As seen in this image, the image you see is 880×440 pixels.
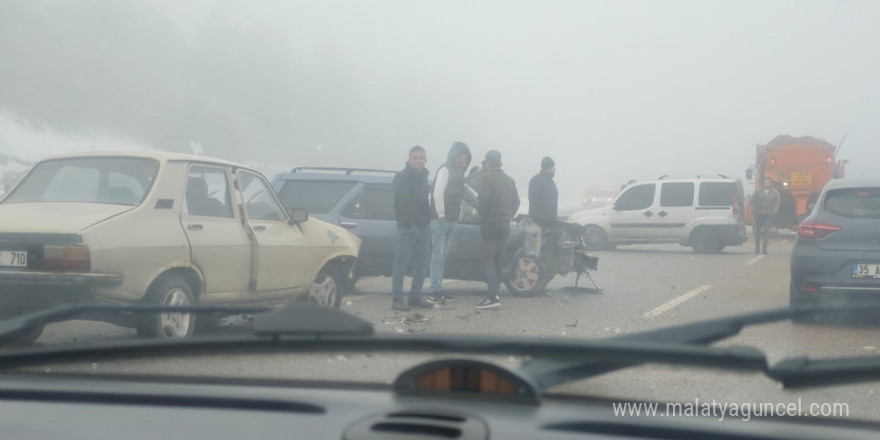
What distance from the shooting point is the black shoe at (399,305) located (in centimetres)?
906

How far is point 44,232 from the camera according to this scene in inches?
228

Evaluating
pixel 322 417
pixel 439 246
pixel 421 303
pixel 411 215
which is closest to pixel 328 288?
pixel 421 303

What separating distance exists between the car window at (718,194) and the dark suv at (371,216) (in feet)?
37.6

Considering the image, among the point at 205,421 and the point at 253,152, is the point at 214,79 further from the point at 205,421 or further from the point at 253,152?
the point at 205,421

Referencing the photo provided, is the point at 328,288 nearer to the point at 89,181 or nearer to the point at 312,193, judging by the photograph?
the point at 89,181

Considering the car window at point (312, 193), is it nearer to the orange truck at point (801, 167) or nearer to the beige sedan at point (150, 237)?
the beige sedan at point (150, 237)

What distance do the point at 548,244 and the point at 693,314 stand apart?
3.27 metres

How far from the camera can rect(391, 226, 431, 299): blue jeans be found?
9750 millimetres

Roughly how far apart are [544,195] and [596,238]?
10900mm

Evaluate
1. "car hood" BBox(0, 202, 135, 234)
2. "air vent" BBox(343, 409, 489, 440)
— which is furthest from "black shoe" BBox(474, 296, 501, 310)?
"air vent" BBox(343, 409, 489, 440)

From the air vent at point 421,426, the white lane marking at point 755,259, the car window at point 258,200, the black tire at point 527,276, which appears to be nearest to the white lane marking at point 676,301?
the black tire at point 527,276

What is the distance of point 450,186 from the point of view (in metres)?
10.2

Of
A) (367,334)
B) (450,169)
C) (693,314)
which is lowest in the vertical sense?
(693,314)

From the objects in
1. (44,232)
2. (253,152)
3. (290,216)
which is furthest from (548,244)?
(253,152)
